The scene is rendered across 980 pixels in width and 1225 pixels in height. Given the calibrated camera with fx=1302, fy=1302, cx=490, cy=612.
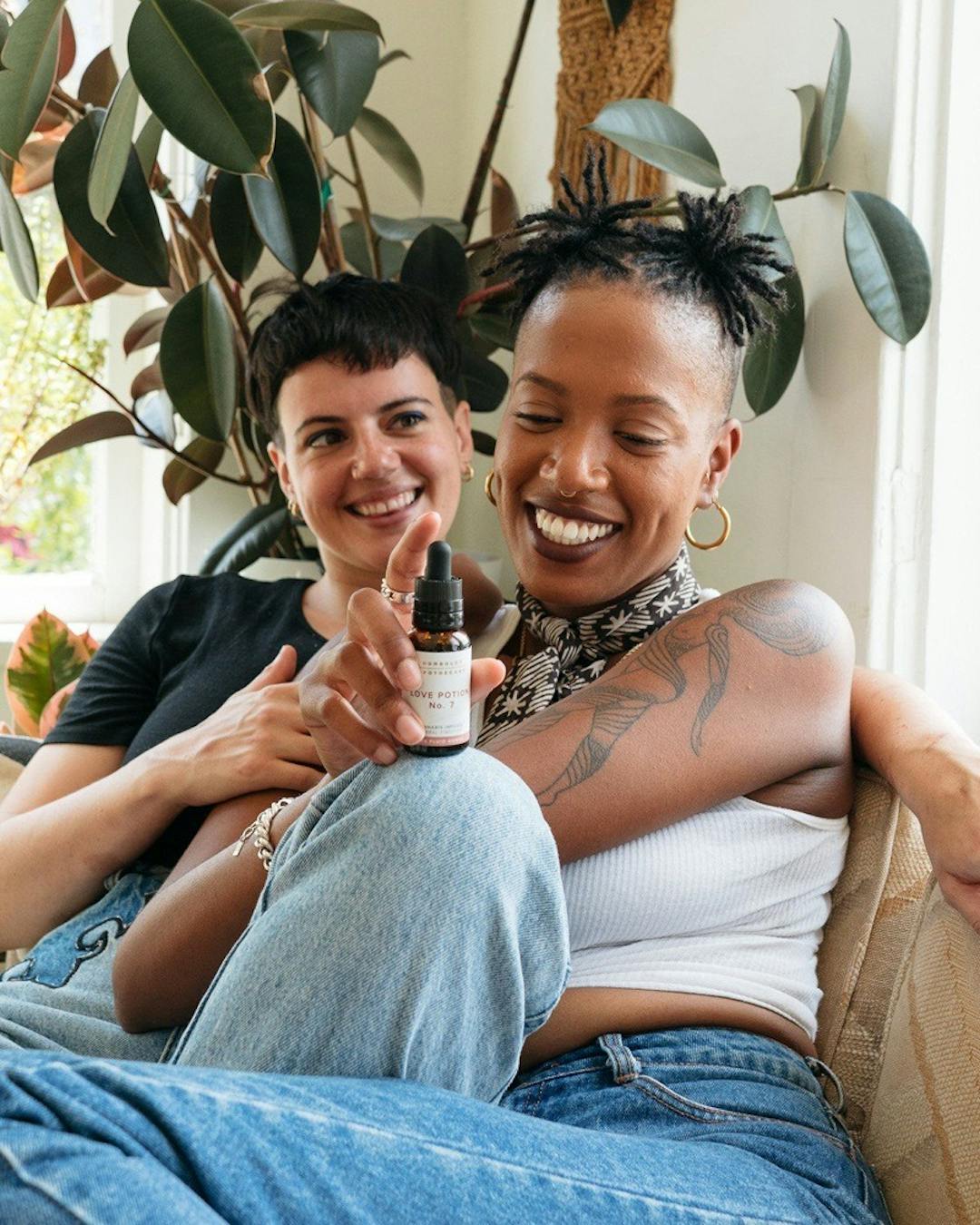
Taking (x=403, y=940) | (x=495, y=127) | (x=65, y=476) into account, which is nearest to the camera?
(x=403, y=940)

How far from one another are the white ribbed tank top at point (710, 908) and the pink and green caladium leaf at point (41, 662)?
1302mm

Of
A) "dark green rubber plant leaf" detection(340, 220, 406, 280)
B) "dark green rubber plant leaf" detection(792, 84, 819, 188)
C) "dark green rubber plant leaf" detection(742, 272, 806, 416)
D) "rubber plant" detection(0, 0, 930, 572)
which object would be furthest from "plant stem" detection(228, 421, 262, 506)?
"dark green rubber plant leaf" detection(792, 84, 819, 188)

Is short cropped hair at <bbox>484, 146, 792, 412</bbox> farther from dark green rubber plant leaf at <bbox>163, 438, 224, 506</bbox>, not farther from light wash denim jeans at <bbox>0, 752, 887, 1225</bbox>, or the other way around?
dark green rubber plant leaf at <bbox>163, 438, 224, 506</bbox>

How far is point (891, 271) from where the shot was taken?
5.03ft

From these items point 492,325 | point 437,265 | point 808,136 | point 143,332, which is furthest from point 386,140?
point 808,136

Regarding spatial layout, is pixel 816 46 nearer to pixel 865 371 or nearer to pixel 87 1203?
pixel 865 371

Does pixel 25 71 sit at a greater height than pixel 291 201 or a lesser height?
greater

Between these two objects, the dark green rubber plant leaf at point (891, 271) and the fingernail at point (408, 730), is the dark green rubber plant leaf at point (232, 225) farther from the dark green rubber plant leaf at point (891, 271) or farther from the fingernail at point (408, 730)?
the fingernail at point (408, 730)

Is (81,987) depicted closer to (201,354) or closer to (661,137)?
(201,354)

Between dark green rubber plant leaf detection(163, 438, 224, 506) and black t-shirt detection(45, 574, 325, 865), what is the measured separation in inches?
23.5

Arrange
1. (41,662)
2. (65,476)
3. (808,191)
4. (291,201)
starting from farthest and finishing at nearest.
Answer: (65,476) < (41,662) < (291,201) < (808,191)

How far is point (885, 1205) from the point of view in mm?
1057

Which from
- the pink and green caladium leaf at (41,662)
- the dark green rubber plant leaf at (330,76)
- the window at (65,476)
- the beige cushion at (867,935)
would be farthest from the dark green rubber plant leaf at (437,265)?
the beige cushion at (867,935)

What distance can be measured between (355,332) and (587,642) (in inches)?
21.7
